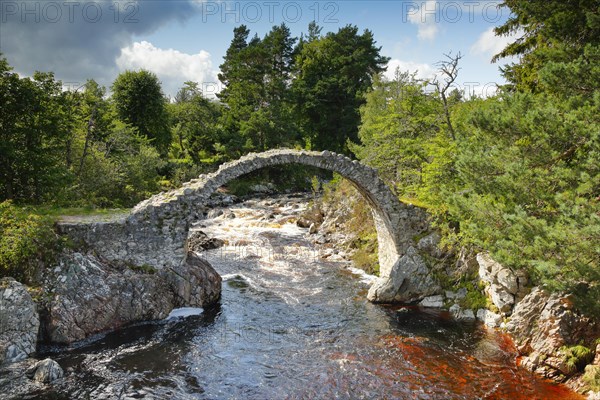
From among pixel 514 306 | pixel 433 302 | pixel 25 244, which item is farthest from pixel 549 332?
pixel 25 244

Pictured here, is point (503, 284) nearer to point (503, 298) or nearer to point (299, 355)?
point (503, 298)

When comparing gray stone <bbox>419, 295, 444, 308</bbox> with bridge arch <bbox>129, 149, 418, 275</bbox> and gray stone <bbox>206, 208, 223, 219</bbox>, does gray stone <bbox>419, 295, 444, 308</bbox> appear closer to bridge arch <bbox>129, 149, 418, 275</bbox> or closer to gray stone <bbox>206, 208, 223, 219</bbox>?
bridge arch <bbox>129, 149, 418, 275</bbox>

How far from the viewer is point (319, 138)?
57.1m

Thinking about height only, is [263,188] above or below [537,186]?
above

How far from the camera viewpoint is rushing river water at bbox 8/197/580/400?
1042cm

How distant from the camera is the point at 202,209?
55.0 feet

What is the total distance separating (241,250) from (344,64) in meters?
38.9

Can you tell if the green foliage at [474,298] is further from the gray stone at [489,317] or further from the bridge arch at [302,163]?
the bridge arch at [302,163]

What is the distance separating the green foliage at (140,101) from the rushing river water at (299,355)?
30757 mm

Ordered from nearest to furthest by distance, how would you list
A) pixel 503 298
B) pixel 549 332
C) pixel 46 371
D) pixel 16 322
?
pixel 46 371
pixel 549 332
pixel 16 322
pixel 503 298

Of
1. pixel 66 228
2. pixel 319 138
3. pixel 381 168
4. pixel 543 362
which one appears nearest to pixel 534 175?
pixel 543 362

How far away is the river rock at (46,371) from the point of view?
34.0 ft

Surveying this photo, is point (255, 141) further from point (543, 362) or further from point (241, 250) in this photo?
point (543, 362)

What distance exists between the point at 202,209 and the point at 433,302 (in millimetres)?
10213
